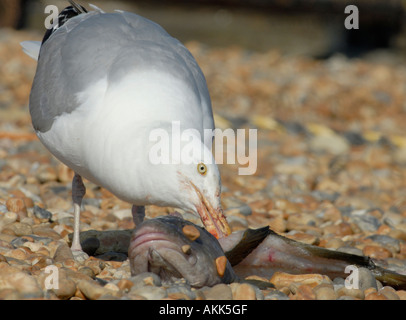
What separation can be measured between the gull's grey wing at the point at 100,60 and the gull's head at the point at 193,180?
56cm

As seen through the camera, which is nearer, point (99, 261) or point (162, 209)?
point (99, 261)

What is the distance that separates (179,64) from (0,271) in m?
1.56

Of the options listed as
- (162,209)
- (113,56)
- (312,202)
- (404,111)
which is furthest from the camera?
(404,111)

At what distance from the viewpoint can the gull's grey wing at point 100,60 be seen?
3910mm

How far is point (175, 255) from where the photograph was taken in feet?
11.3

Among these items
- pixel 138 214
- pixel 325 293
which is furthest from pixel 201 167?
pixel 138 214

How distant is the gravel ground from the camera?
11.4 feet

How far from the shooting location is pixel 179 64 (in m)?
3.99

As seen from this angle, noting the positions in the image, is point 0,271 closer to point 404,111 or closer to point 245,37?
point 404,111

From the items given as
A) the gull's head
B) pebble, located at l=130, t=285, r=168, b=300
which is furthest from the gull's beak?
pebble, located at l=130, t=285, r=168, b=300

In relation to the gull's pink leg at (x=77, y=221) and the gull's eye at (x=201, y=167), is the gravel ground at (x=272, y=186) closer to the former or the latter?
the gull's pink leg at (x=77, y=221)

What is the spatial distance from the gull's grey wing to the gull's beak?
0.62m

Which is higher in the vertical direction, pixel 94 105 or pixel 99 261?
pixel 94 105

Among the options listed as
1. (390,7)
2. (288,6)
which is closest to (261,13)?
(288,6)
